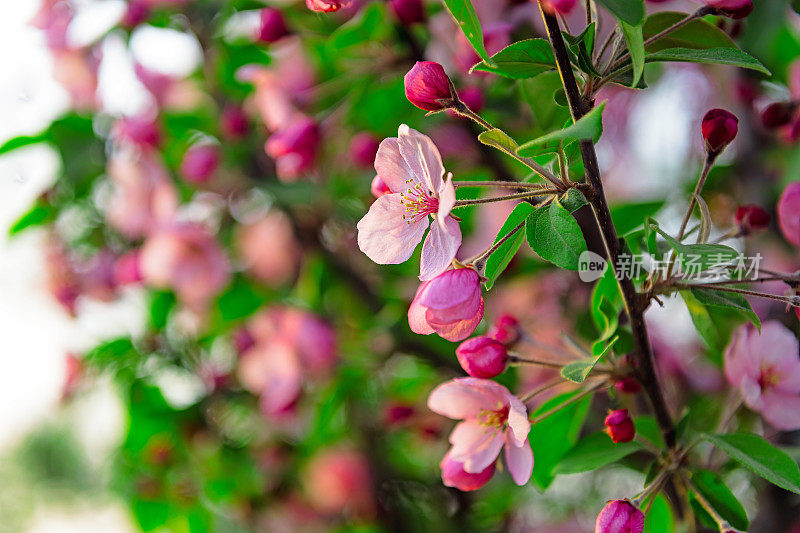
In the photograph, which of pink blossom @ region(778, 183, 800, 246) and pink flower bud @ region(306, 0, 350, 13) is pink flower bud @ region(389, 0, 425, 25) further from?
pink blossom @ region(778, 183, 800, 246)

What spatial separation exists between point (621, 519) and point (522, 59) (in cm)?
→ 33

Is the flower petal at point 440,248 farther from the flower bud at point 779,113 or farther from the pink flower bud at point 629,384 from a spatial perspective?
the flower bud at point 779,113

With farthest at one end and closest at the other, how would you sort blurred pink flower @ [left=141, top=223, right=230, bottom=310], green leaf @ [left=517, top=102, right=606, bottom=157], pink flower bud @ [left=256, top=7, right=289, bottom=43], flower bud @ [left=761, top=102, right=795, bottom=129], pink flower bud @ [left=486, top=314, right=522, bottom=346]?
blurred pink flower @ [left=141, top=223, right=230, bottom=310] < pink flower bud @ [left=256, top=7, right=289, bottom=43] < flower bud @ [left=761, top=102, right=795, bottom=129] < pink flower bud @ [left=486, top=314, right=522, bottom=346] < green leaf @ [left=517, top=102, right=606, bottom=157]

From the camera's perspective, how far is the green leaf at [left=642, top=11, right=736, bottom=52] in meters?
0.53

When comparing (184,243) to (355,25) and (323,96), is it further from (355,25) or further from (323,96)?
(355,25)

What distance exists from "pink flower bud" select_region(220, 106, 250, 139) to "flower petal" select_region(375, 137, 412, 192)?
0.66 m

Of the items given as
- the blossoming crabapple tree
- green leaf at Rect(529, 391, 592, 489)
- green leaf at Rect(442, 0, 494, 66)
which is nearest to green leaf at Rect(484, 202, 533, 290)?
the blossoming crabapple tree

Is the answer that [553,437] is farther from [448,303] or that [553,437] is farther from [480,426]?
[448,303]

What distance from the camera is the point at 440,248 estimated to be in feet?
1.59

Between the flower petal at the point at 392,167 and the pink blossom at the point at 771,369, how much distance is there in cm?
34

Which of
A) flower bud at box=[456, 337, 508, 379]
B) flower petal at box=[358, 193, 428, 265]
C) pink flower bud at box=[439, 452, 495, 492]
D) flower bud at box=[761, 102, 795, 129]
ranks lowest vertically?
pink flower bud at box=[439, 452, 495, 492]

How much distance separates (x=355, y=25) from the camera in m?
0.81

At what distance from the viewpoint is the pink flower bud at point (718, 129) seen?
525mm

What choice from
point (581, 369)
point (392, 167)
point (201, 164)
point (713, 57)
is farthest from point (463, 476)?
point (201, 164)
